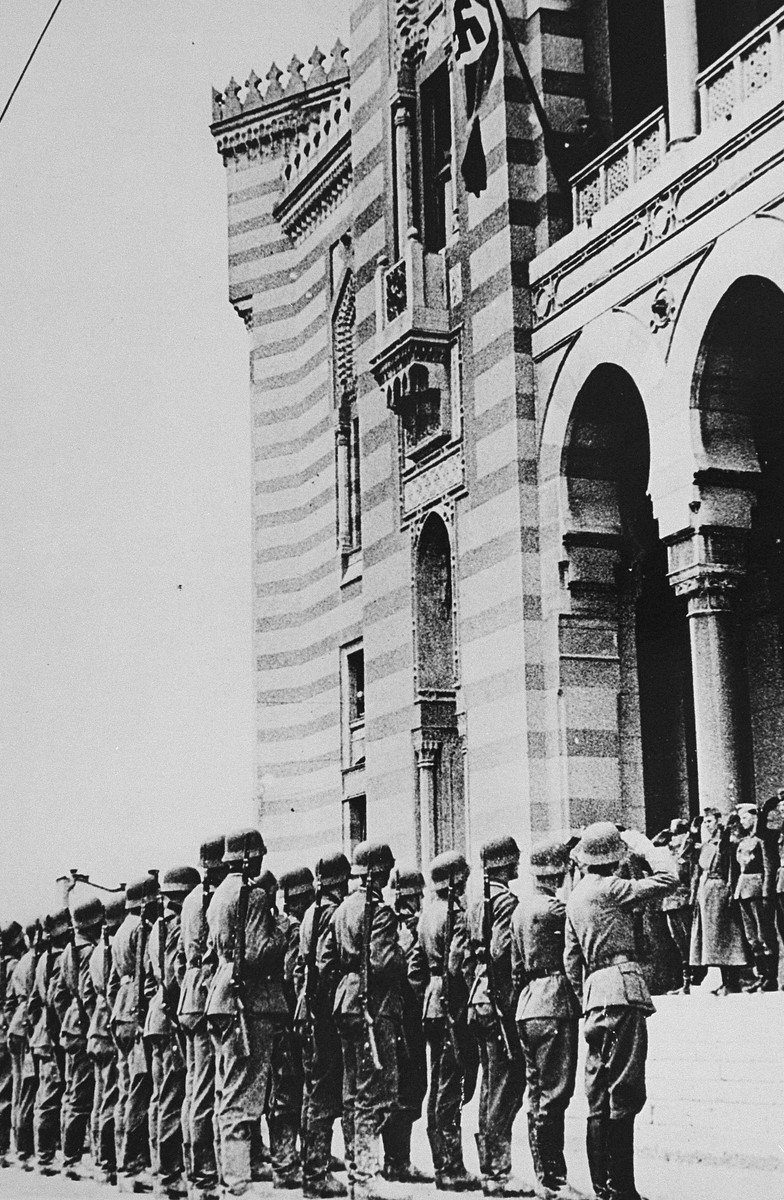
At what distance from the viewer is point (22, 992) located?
11.2 metres

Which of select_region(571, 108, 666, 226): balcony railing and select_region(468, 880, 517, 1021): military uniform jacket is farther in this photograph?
select_region(571, 108, 666, 226): balcony railing

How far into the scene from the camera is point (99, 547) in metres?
13.8

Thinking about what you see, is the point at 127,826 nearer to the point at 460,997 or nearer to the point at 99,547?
the point at 99,547

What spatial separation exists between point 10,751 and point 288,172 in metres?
12.3

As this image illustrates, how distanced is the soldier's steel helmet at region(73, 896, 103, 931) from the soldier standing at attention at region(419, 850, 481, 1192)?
265cm

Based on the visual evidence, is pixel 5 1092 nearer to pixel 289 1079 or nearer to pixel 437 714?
pixel 289 1079

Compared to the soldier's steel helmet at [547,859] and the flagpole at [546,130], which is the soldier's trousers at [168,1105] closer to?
the soldier's steel helmet at [547,859]


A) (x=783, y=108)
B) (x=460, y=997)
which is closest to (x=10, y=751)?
(x=460, y=997)

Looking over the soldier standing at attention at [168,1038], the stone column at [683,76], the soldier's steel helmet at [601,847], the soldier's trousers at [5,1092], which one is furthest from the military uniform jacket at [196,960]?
the stone column at [683,76]

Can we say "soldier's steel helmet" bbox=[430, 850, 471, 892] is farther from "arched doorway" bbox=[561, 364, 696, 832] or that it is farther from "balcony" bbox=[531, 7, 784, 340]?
"balcony" bbox=[531, 7, 784, 340]

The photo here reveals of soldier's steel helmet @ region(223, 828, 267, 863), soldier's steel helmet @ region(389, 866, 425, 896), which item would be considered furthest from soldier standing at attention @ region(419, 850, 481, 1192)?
soldier's steel helmet @ region(389, 866, 425, 896)

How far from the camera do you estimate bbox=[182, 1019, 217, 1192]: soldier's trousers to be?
830 centimetres

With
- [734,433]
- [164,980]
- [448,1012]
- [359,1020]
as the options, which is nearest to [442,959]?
[448,1012]

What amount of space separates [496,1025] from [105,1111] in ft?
10.7
